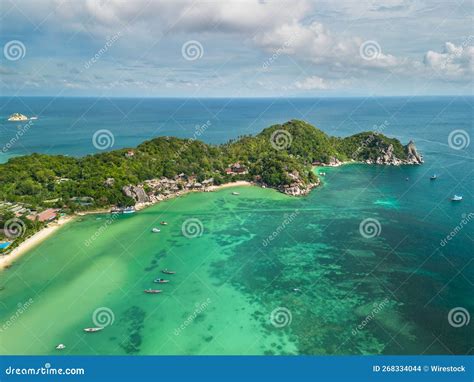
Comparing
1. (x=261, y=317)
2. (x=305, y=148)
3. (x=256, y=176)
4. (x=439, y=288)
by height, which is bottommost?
(x=261, y=317)

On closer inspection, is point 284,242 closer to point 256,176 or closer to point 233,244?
point 233,244

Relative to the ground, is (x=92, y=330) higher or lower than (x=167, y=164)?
lower

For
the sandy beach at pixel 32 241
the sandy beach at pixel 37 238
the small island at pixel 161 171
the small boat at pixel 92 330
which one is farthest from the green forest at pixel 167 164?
the small boat at pixel 92 330

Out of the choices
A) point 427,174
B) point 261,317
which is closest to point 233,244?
point 261,317

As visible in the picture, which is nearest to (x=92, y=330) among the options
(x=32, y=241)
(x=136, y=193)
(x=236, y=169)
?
(x=32, y=241)

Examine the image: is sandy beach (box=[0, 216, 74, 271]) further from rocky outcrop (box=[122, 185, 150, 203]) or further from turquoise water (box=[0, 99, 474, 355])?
rocky outcrop (box=[122, 185, 150, 203])

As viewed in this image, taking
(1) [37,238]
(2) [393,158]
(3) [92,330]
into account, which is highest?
(2) [393,158]

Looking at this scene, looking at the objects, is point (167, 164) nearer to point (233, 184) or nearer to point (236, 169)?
point (233, 184)
